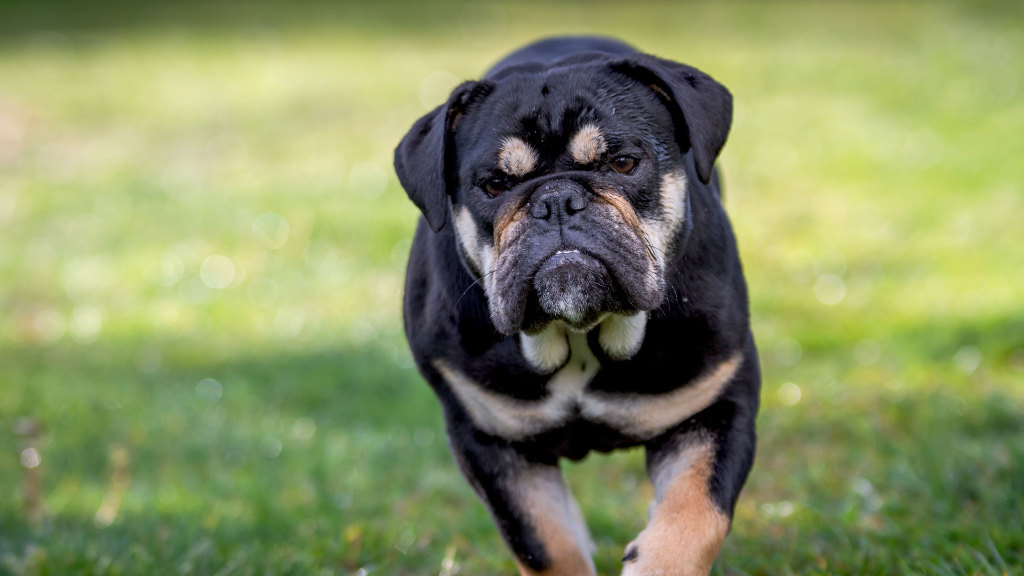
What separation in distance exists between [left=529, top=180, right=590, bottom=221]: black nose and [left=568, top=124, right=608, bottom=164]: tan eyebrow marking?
0.13m

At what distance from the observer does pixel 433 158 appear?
361cm

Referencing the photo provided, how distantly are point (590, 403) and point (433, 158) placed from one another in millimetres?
891

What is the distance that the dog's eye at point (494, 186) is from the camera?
139 inches

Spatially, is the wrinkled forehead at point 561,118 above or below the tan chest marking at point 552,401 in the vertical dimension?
above

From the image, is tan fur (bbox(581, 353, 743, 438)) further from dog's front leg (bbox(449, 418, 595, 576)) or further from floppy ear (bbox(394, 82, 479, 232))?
floppy ear (bbox(394, 82, 479, 232))

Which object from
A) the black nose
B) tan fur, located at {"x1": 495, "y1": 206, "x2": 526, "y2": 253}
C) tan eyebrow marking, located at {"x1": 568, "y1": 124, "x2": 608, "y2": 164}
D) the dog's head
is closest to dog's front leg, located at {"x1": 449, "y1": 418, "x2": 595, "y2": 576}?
the dog's head

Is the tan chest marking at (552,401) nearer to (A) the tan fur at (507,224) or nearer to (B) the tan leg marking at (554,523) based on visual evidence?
(B) the tan leg marking at (554,523)

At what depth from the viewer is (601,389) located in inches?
143

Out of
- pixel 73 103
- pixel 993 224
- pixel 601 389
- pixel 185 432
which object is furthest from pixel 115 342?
pixel 73 103

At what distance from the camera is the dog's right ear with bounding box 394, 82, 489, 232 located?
3.57m

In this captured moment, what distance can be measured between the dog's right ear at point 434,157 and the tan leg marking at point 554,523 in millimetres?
905

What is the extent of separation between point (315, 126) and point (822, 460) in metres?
9.60

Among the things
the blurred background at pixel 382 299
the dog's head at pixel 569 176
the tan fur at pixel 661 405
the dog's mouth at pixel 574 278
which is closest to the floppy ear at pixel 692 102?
the dog's head at pixel 569 176

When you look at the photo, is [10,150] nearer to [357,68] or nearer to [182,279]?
[357,68]
